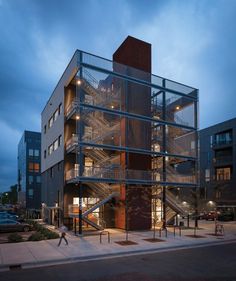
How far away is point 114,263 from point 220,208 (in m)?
46.2

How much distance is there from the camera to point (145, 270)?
13867mm

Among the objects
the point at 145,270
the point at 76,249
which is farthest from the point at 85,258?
the point at 145,270

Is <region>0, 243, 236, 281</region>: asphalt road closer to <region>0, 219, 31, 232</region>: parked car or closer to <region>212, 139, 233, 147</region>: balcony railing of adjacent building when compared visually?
<region>0, 219, 31, 232</region>: parked car

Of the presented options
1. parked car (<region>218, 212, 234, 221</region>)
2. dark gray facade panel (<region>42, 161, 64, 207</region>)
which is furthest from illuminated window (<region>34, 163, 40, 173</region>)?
parked car (<region>218, 212, 234, 221</region>)

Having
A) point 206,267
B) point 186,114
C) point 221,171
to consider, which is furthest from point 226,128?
point 206,267

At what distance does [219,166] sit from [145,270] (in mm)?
49775

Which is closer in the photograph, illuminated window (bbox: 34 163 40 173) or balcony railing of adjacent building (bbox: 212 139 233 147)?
balcony railing of adjacent building (bbox: 212 139 233 147)

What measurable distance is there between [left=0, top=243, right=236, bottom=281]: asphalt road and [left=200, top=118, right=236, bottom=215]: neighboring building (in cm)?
3905

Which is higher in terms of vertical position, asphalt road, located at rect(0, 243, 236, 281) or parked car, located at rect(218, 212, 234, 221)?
asphalt road, located at rect(0, 243, 236, 281)

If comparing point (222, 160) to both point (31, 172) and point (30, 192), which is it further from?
point (31, 172)

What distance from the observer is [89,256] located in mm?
17031

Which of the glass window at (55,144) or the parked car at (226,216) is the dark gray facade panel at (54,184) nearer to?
the glass window at (55,144)

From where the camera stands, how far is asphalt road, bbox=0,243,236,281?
12.6 meters

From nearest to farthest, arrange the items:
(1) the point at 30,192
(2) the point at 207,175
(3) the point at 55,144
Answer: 1. (3) the point at 55,144
2. (2) the point at 207,175
3. (1) the point at 30,192
